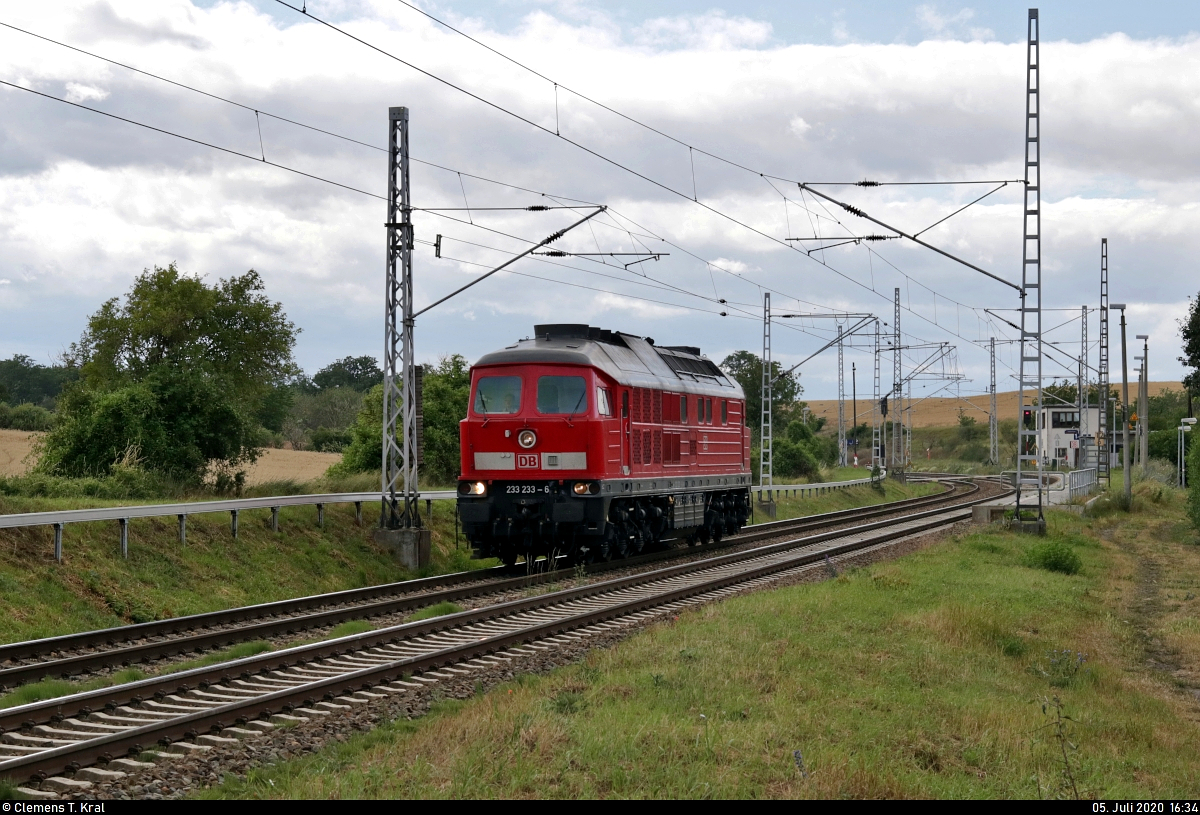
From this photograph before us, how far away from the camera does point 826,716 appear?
10.6 metres

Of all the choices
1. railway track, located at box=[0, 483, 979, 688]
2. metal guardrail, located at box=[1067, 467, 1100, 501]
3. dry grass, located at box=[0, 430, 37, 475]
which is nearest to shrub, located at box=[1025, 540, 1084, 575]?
railway track, located at box=[0, 483, 979, 688]

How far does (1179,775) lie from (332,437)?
75.6 m

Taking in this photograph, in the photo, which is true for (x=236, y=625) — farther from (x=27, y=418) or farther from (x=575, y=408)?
(x=27, y=418)

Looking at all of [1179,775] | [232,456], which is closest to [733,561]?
[232,456]

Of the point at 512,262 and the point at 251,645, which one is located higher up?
the point at 512,262

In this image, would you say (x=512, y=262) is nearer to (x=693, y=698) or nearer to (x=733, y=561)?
(x=733, y=561)

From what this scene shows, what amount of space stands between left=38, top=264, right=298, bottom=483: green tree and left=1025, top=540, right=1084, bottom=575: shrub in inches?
719

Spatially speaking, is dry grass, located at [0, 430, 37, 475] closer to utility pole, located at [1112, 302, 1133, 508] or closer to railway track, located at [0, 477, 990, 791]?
railway track, located at [0, 477, 990, 791]

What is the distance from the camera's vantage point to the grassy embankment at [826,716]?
837 cm

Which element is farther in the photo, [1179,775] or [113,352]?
[113,352]

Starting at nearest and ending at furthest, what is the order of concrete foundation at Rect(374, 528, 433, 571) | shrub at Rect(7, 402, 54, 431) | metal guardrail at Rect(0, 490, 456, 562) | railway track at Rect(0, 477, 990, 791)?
railway track at Rect(0, 477, 990, 791)
metal guardrail at Rect(0, 490, 456, 562)
concrete foundation at Rect(374, 528, 433, 571)
shrub at Rect(7, 402, 54, 431)

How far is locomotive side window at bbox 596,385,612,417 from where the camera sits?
23000mm

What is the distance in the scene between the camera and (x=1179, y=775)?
10180mm
